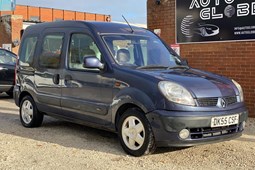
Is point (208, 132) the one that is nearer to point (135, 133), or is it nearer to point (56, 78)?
point (135, 133)

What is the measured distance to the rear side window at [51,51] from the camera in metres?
6.97

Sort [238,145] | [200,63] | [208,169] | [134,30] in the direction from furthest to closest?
[200,63] → [134,30] → [238,145] → [208,169]

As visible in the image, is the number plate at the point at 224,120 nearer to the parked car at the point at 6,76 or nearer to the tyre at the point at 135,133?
the tyre at the point at 135,133

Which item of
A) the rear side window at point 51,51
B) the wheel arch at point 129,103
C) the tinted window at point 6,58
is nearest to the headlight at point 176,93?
the wheel arch at point 129,103

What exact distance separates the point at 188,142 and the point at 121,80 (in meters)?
1.27

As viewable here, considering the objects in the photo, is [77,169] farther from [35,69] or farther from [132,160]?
[35,69]

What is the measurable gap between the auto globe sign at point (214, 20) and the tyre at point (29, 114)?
4136 mm

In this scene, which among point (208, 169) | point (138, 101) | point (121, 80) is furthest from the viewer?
point (121, 80)

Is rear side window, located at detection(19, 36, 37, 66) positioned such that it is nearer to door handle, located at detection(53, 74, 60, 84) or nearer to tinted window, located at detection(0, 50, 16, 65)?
door handle, located at detection(53, 74, 60, 84)

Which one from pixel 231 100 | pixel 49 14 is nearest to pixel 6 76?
pixel 231 100

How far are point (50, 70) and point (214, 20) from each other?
13.5ft

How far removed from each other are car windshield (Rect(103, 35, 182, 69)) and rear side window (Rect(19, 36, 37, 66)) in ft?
6.71

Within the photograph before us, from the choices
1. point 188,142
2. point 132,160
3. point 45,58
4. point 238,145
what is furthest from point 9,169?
point 238,145

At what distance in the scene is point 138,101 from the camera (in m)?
5.37
